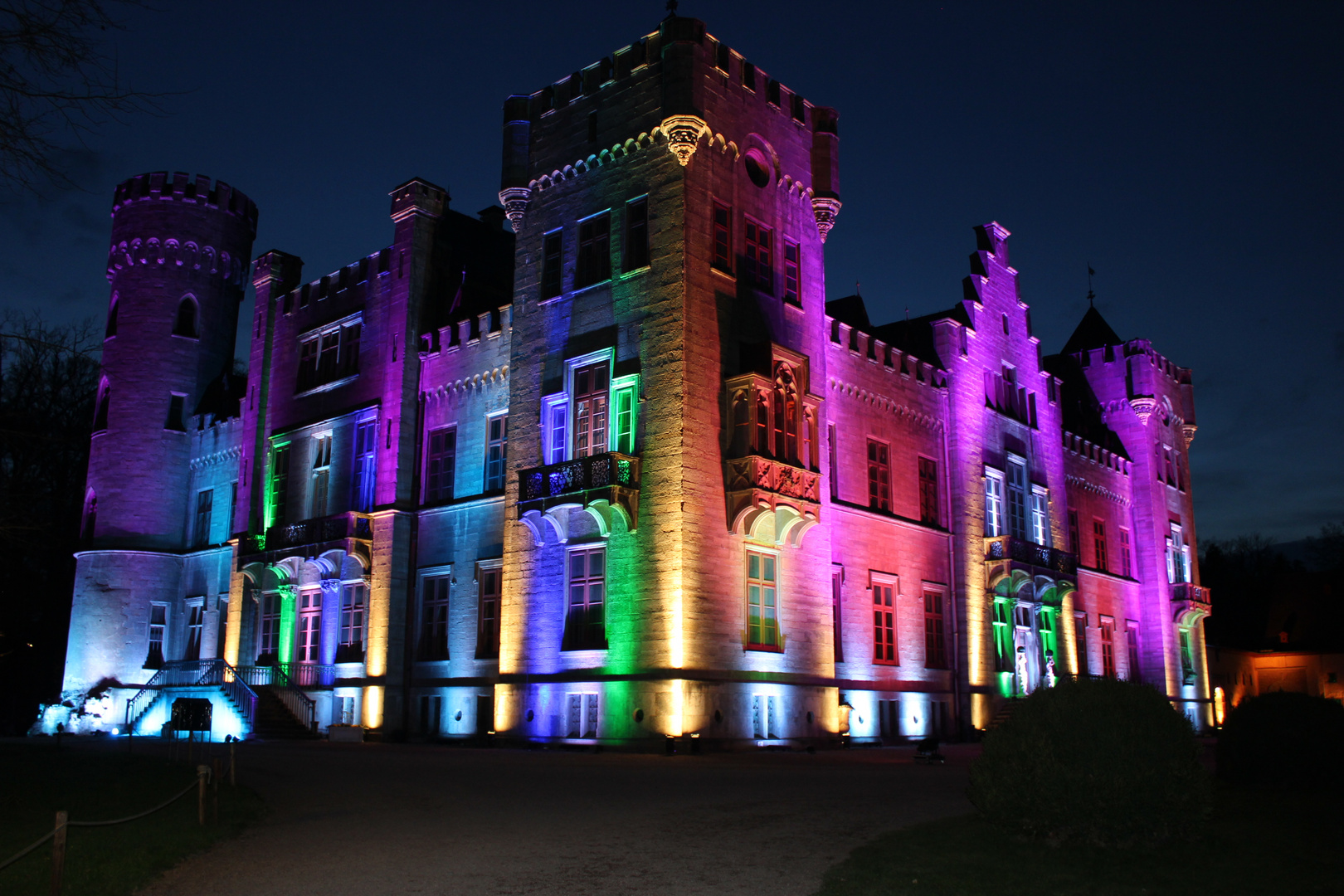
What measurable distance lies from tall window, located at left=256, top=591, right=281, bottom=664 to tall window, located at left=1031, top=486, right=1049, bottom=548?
27416 mm

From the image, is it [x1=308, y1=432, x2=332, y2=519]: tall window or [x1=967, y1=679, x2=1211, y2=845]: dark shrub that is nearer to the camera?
[x1=967, y1=679, x2=1211, y2=845]: dark shrub

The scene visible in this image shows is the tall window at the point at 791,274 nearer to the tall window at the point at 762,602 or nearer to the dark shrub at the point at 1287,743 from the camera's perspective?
the tall window at the point at 762,602

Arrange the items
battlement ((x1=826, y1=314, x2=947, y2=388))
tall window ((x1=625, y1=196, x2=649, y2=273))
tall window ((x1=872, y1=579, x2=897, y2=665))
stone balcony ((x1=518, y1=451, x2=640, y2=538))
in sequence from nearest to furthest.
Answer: stone balcony ((x1=518, y1=451, x2=640, y2=538)) → tall window ((x1=625, y1=196, x2=649, y2=273)) → tall window ((x1=872, y1=579, x2=897, y2=665)) → battlement ((x1=826, y1=314, x2=947, y2=388))

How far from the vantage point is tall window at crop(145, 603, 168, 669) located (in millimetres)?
42531

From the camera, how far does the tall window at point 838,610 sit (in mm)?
32531

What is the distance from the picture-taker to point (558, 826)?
41.5ft

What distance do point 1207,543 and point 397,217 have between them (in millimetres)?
88893

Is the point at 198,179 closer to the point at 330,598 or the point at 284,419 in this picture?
the point at 284,419

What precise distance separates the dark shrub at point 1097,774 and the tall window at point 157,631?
127ft

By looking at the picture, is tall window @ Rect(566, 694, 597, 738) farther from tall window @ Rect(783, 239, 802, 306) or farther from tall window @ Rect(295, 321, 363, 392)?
tall window @ Rect(295, 321, 363, 392)

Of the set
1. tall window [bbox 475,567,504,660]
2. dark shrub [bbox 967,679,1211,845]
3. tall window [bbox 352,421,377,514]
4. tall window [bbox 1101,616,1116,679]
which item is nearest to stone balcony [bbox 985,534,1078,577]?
tall window [bbox 1101,616,1116,679]

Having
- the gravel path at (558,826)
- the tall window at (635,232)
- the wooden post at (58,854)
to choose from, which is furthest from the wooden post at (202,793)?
the tall window at (635,232)

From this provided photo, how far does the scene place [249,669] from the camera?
1427 inches

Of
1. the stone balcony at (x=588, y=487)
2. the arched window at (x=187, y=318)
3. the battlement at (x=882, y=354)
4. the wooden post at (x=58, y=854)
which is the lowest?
the wooden post at (x=58, y=854)
